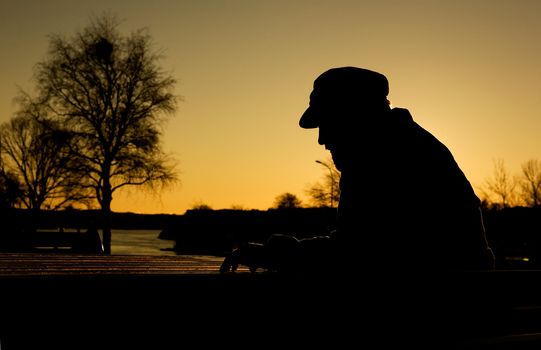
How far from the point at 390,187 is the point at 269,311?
56cm

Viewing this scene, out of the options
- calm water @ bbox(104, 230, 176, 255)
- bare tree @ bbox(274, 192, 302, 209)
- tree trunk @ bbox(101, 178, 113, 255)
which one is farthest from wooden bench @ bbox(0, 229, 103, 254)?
bare tree @ bbox(274, 192, 302, 209)

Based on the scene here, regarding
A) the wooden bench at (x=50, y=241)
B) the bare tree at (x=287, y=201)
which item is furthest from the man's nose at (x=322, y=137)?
the bare tree at (x=287, y=201)

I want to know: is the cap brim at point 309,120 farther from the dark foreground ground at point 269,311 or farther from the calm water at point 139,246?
the calm water at point 139,246

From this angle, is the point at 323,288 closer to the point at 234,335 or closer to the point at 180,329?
the point at 234,335

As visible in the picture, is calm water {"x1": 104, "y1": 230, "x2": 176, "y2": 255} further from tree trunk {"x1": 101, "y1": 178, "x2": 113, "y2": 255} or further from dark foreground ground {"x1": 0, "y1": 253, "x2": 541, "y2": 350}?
dark foreground ground {"x1": 0, "y1": 253, "x2": 541, "y2": 350}

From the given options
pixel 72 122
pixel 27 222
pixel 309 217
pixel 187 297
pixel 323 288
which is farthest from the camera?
pixel 309 217

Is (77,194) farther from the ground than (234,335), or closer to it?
farther from the ground

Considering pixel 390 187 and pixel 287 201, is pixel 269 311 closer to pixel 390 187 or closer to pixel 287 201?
pixel 390 187

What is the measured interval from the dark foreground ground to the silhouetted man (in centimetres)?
15

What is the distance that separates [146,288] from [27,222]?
17.5 m

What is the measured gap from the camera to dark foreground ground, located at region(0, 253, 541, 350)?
122cm

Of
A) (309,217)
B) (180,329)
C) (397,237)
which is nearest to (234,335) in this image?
(180,329)

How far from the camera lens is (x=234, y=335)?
133 centimetres

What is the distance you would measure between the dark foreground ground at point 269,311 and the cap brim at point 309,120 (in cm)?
68
